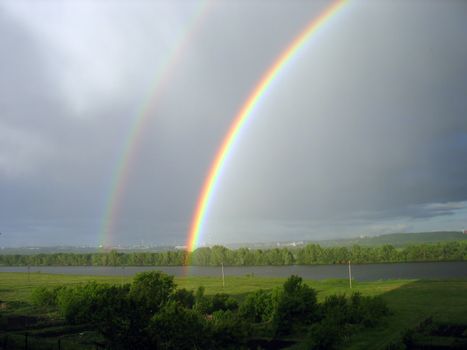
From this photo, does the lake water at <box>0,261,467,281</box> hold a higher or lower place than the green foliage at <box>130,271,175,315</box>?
lower

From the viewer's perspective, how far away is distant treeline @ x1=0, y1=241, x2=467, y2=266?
124062mm

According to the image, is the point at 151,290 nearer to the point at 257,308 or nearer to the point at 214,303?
the point at 257,308

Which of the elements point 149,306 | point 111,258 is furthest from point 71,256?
point 149,306

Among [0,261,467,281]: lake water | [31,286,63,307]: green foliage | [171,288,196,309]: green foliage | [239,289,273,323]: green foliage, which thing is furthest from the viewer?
[0,261,467,281]: lake water

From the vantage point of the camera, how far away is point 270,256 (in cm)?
14088

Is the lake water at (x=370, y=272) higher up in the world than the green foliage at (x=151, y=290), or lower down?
lower down

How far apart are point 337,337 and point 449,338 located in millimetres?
6325

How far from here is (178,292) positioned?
113 ft

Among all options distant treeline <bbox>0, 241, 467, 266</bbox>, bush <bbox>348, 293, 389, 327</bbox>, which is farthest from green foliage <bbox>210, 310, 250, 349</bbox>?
distant treeline <bbox>0, 241, 467, 266</bbox>

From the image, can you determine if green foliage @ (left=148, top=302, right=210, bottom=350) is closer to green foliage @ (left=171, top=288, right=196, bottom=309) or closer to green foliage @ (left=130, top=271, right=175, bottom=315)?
green foliage @ (left=130, top=271, right=175, bottom=315)

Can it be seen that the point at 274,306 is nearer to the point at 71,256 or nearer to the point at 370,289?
the point at 370,289

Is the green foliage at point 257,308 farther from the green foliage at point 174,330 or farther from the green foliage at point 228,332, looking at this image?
the green foliage at point 174,330

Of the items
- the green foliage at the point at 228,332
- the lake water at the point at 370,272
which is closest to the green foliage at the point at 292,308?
the green foliage at the point at 228,332

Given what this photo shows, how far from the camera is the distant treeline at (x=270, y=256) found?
12406 centimetres
